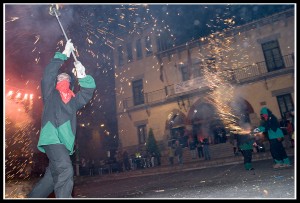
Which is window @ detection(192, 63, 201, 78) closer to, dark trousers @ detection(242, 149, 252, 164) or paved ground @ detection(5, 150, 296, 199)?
paved ground @ detection(5, 150, 296, 199)

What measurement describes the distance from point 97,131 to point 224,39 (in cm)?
1290

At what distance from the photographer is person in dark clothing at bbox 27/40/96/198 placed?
9.00ft

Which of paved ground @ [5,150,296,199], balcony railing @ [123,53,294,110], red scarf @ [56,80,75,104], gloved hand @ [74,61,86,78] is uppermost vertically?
balcony railing @ [123,53,294,110]

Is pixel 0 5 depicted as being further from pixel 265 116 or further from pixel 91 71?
pixel 91 71

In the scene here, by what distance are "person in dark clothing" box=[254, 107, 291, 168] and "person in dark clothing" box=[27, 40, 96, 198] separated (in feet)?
16.4

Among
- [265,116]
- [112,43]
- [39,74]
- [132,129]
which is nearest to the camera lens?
[265,116]

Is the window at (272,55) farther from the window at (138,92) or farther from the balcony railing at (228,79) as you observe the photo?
the window at (138,92)

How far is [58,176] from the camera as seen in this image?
8.96 feet

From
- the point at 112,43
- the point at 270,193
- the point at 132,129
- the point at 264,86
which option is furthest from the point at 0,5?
the point at 112,43

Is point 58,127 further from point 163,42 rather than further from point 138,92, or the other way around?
point 163,42

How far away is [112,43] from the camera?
2473 centimetres

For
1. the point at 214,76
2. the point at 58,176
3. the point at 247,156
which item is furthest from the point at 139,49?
the point at 58,176

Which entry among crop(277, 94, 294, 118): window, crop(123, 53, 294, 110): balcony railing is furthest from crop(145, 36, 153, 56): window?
A: crop(277, 94, 294, 118): window

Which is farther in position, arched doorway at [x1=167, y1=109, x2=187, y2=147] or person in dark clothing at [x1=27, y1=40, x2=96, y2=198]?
arched doorway at [x1=167, y1=109, x2=187, y2=147]
